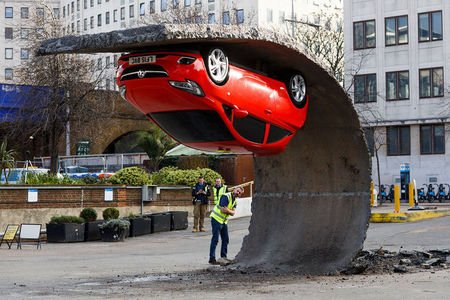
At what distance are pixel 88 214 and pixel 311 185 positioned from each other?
13.0 metres

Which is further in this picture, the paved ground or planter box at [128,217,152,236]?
planter box at [128,217,152,236]

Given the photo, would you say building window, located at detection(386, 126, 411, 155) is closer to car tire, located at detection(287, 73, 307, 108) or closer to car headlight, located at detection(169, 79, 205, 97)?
car tire, located at detection(287, 73, 307, 108)

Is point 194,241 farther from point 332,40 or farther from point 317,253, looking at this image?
point 332,40

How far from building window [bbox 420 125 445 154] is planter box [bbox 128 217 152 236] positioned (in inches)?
1071

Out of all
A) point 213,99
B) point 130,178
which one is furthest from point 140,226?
point 213,99

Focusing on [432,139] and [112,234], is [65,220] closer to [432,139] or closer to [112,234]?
[112,234]

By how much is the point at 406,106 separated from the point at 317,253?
37.1 m

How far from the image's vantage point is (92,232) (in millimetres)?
26781

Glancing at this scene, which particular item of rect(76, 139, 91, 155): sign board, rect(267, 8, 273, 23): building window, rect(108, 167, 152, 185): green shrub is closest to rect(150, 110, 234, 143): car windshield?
rect(108, 167, 152, 185): green shrub

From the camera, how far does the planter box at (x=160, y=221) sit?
29.1 metres

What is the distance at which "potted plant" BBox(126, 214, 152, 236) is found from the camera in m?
27.8

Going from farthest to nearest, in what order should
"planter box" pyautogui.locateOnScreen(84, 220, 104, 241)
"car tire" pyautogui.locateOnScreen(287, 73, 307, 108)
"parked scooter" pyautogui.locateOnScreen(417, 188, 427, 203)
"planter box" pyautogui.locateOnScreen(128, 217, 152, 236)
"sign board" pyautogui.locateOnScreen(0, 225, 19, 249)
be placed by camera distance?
"parked scooter" pyautogui.locateOnScreen(417, 188, 427, 203)
"planter box" pyautogui.locateOnScreen(128, 217, 152, 236)
"planter box" pyautogui.locateOnScreen(84, 220, 104, 241)
"sign board" pyautogui.locateOnScreen(0, 225, 19, 249)
"car tire" pyautogui.locateOnScreen(287, 73, 307, 108)

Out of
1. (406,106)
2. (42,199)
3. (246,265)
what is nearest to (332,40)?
(406,106)

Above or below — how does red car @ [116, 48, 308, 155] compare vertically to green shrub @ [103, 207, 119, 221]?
above
